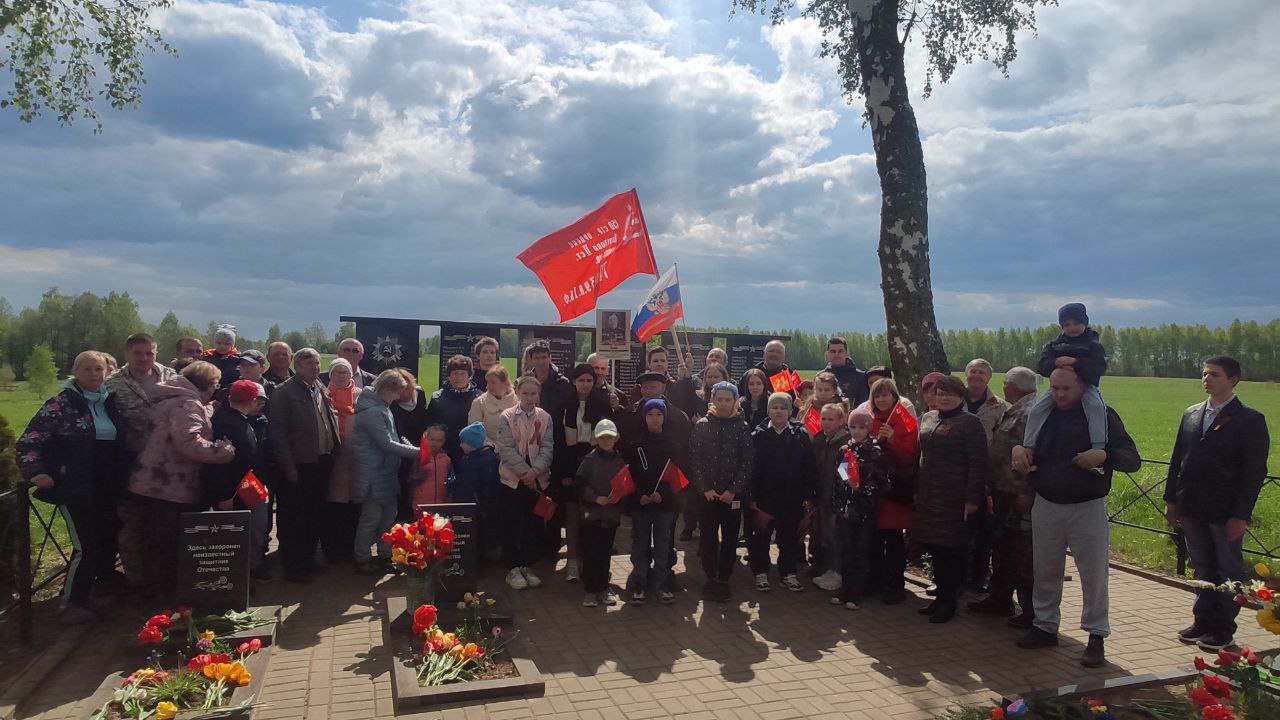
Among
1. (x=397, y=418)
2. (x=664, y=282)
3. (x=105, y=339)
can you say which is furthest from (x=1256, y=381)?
(x=105, y=339)

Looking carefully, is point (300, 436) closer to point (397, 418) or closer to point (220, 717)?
point (397, 418)

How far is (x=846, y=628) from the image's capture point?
616 centimetres

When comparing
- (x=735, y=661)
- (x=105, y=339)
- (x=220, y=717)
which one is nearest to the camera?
(x=220, y=717)

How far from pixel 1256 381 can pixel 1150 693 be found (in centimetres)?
7440

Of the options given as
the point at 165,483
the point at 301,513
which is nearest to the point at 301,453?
the point at 301,513

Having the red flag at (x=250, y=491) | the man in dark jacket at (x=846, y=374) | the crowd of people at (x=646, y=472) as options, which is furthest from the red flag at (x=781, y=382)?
the red flag at (x=250, y=491)

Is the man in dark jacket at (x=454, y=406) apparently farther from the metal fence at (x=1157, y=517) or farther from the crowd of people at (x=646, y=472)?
the metal fence at (x=1157, y=517)

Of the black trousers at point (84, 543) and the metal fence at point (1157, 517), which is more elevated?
the black trousers at point (84, 543)

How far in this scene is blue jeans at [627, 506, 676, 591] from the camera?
6734 mm

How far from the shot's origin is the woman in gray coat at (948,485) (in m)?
6.12

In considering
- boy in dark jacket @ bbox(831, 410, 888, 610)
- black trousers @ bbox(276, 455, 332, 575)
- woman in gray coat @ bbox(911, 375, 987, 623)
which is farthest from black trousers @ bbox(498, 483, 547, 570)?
woman in gray coat @ bbox(911, 375, 987, 623)

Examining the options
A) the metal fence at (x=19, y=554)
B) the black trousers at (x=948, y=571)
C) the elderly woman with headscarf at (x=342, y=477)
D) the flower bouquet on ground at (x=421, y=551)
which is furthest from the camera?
the elderly woman with headscarf at (x=342, y=477)

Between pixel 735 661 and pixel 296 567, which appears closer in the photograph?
pixel 735 661

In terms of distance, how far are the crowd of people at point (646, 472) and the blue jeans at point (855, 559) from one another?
0.02 metres
